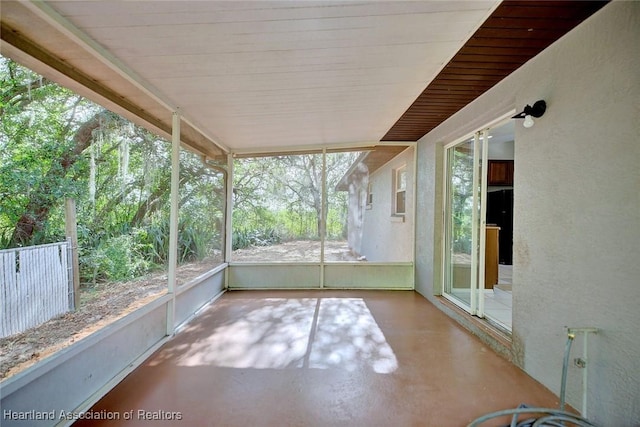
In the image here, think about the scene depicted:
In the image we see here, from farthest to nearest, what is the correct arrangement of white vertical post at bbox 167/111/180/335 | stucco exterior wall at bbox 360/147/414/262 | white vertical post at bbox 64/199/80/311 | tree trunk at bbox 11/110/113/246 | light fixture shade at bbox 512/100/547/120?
stucco exterior wall at bbox 360/147/414/262 → white vertical post at bbox 167/111/180/335 → light fixture shade at bbox 512/100/547/120 → white vertical post at bbox 64/199/80/311 → tree trunk at bbox 11/110/113/246

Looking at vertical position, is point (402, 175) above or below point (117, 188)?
above

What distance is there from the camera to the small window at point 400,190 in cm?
552

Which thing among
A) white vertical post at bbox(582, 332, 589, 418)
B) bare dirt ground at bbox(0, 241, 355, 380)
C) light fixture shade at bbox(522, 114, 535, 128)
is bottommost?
white vertical post at bbox(582, 332, 589, 418)

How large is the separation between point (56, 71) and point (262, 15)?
61.2 inches

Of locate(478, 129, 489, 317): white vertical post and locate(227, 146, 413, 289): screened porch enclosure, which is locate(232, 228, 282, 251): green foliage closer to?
locate(227, 146, 413, 289): screened porch enclosure

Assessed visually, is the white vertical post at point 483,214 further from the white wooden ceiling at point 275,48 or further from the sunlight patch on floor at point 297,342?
the sunlight patch on floor at point 297,342

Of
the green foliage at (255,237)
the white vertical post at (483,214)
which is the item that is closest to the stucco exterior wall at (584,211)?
the white vertical post at (483,214)

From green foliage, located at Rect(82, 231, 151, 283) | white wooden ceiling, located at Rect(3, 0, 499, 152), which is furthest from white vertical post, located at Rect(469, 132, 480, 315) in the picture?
green foliage, located at Rect(82, 231, 151, 283)

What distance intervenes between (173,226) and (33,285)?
4.54 ft

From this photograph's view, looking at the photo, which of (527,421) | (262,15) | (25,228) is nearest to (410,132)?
(262,15)

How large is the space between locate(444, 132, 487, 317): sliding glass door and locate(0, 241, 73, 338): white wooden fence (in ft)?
12.0

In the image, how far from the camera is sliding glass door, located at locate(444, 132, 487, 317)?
335 cm

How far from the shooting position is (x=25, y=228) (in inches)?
69.4

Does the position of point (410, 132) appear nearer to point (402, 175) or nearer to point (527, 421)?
point (402, 175)
